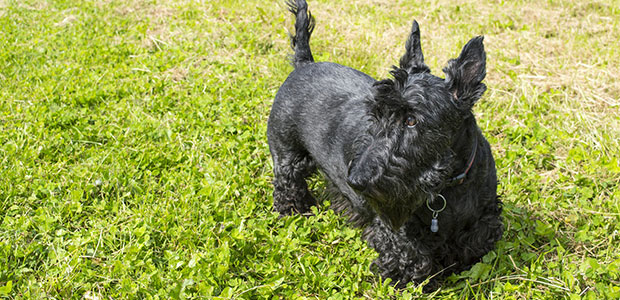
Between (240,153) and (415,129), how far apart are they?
2393mm

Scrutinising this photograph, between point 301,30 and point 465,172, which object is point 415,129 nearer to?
point 465,172

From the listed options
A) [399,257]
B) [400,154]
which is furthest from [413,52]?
[399,257]

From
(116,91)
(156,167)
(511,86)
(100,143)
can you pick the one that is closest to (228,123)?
(156,167)

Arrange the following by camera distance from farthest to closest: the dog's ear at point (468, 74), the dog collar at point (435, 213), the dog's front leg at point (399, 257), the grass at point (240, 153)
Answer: the grass at point (240, 153) < the dog's front leg at point (399, 257) < the dog collar at point (435, 213) < the dog's ear at point (468, 74)

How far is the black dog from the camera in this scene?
257cm

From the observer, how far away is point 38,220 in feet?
12.2

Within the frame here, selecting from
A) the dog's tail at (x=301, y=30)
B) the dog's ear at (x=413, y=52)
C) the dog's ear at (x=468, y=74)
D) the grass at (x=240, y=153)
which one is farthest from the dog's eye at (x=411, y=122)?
the dog's tail at (x=301, y=30)

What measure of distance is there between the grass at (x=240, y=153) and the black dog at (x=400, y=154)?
205mm

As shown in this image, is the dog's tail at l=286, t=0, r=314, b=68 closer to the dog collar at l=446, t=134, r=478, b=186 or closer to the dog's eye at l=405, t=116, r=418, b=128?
the dog's eye at l=405, t=116, r=418, b=128

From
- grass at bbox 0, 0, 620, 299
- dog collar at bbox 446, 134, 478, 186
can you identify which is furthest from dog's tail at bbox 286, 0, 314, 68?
dog collar at bbox 446, 134, 478, 186

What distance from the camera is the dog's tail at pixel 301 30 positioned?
3971 mm

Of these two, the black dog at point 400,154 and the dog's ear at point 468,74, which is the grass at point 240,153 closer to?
the black dog at point 400,154

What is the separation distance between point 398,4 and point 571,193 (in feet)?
15.4

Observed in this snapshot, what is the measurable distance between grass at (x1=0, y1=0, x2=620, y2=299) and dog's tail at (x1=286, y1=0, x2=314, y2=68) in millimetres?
1059
